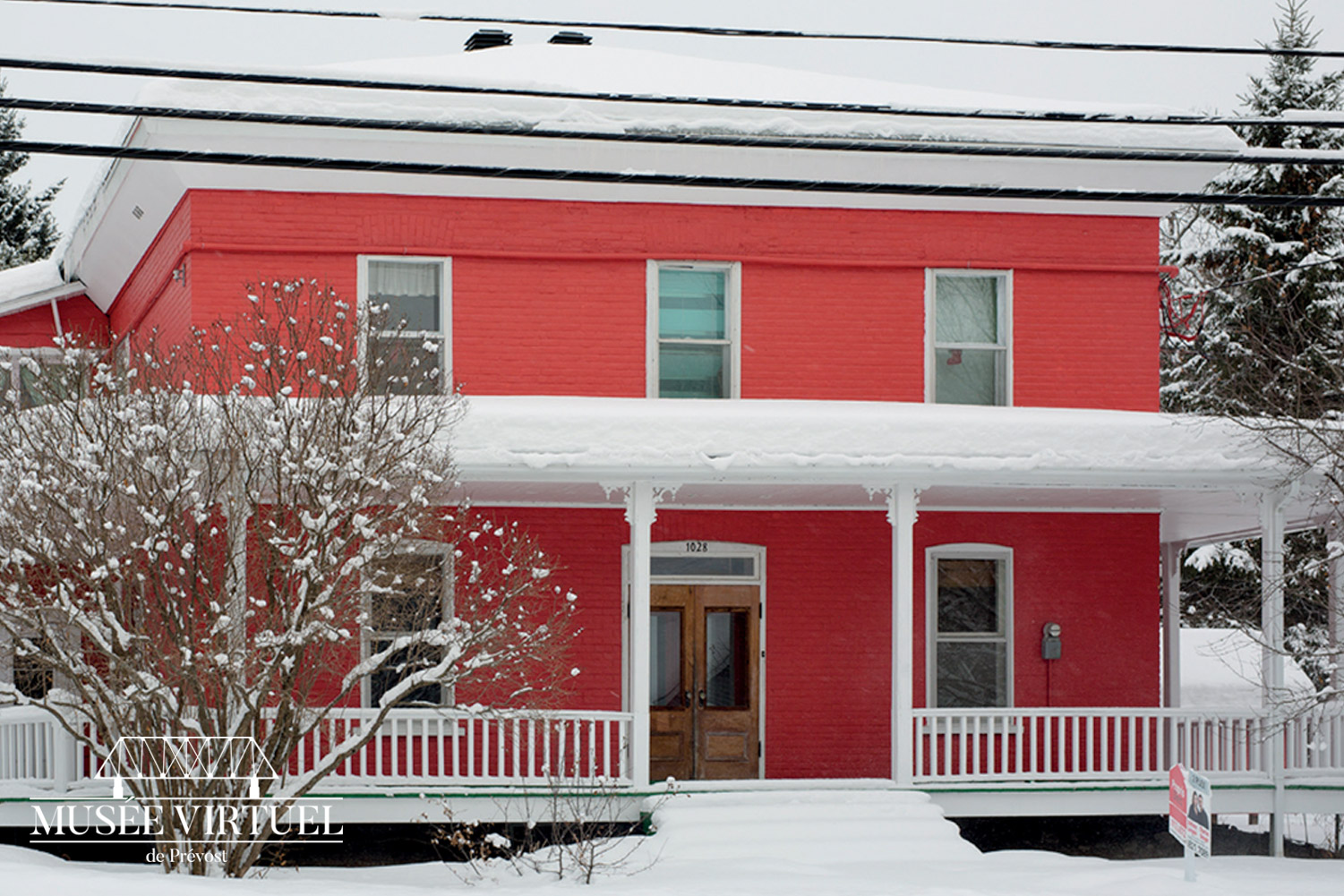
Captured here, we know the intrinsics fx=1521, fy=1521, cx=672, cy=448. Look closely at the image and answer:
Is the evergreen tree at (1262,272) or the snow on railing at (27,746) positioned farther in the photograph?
the evergreen tree at (1262,272)

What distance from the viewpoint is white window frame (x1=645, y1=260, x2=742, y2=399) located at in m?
15.7

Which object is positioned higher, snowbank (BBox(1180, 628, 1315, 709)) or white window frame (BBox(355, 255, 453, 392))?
white window frame (BBox(355, 255, 453, 392))

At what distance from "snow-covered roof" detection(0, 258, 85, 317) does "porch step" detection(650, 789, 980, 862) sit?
472 inches

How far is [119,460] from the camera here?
406 inches

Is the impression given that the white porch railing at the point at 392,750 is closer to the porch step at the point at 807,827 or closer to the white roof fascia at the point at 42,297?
the porch step at the point at 807,827

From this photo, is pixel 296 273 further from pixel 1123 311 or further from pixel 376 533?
pixel 1123 311

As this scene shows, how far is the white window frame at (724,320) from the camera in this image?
1569 cm

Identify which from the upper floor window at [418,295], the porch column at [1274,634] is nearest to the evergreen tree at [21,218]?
the upper floor window at [418,295]

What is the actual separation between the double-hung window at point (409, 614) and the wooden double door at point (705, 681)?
2.33m

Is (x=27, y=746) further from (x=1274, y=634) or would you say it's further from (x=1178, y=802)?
(x=1274, y=634)

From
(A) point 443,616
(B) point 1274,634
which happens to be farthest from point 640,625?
(B) point 1274,634

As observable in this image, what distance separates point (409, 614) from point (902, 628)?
4282 millimetres

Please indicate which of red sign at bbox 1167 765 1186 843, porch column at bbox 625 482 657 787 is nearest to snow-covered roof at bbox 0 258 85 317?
porch column at bbox 625 482 657 787

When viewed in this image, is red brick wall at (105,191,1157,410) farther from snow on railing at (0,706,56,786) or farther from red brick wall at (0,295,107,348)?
red brick wall at (0,295,107,348)
